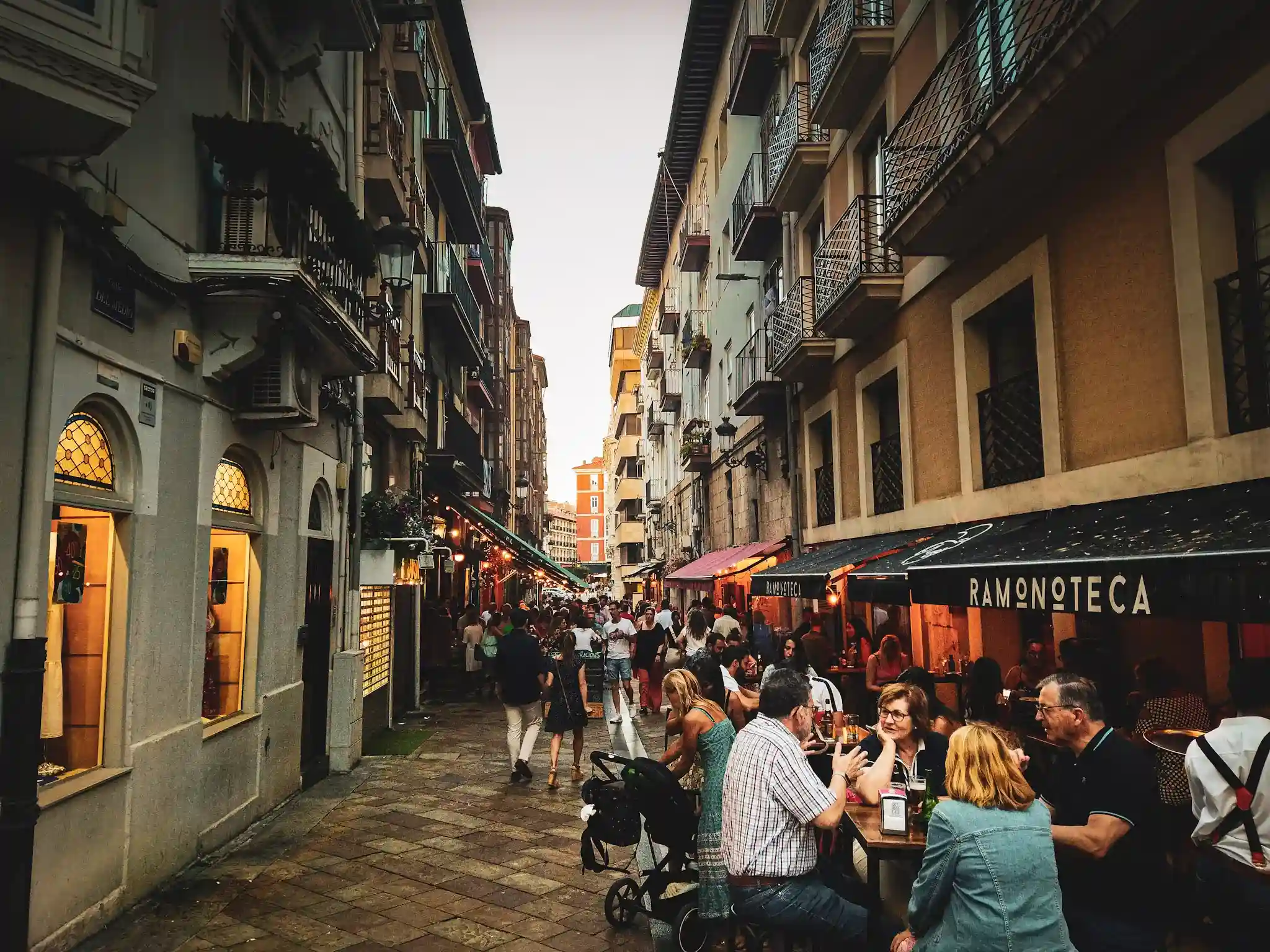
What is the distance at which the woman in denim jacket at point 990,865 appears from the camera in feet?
10.1

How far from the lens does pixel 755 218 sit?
1727 centimetres

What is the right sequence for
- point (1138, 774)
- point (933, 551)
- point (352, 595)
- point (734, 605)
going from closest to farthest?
point (1138, 774)
point (933, 551)
point (352, 595)
point (734, 605)

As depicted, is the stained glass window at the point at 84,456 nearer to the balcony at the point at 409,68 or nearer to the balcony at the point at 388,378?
the balcony at the point at 388,378

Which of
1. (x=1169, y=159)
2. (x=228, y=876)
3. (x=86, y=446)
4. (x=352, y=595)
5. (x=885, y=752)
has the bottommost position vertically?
(x=228, y=876)

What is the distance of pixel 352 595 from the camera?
38.2 feet

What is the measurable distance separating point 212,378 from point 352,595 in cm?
486

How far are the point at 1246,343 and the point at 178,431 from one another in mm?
7716

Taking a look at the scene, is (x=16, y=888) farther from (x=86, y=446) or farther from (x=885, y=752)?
(x=885, y=752)

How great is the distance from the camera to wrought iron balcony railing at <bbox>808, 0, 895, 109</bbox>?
11453mm

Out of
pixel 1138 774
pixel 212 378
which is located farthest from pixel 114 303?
pixel 1138 774

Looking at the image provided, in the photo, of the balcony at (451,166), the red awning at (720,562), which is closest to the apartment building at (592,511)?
the red awning at (720,562)

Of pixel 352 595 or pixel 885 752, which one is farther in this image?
pixel 352 595

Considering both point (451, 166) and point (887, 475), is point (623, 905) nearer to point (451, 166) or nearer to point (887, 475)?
point (887, 475)

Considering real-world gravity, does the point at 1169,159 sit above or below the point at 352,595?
above
